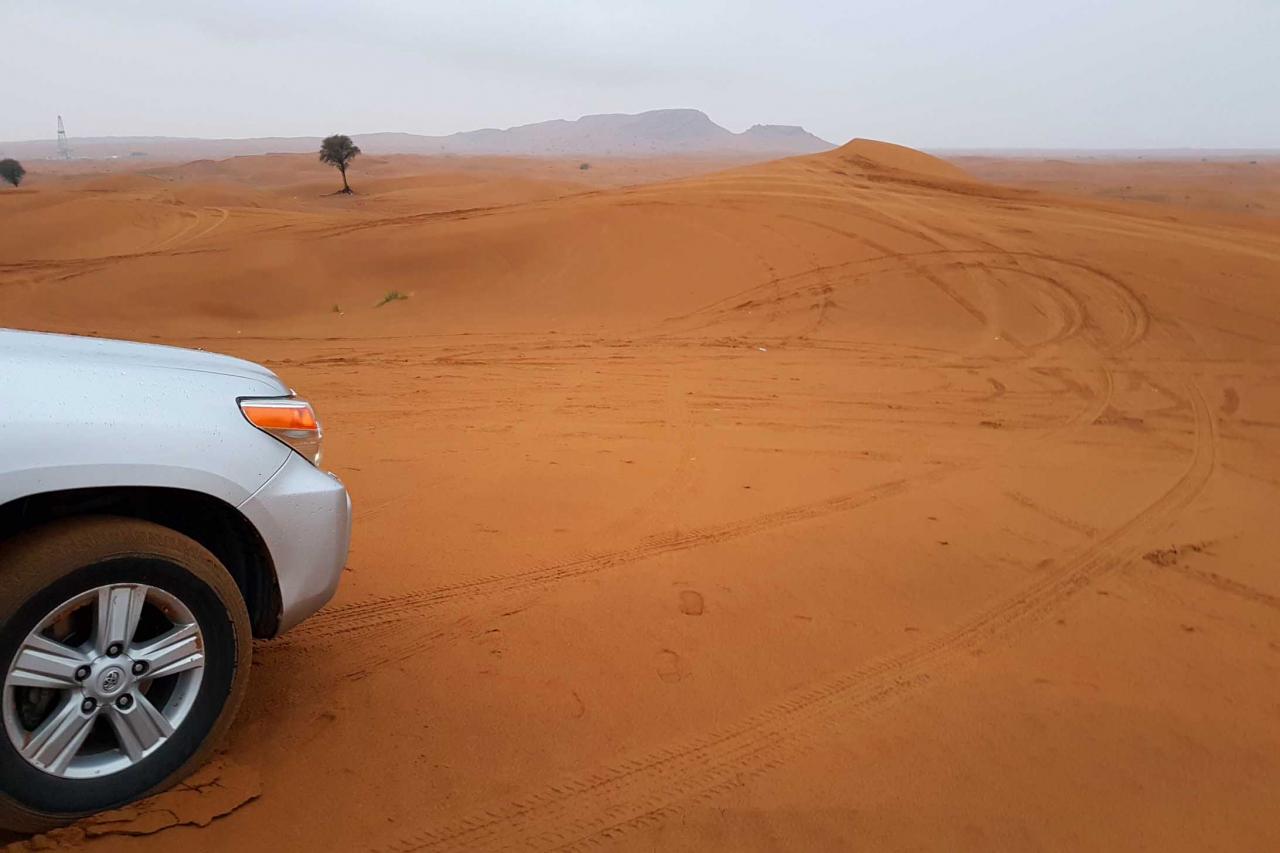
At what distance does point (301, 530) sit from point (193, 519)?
0.37 m

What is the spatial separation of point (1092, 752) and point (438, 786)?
2318 mm

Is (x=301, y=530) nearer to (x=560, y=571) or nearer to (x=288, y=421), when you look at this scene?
(x=288, y=421)

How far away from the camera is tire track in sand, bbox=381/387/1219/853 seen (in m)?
2.40

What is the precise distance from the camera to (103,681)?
2.19 m

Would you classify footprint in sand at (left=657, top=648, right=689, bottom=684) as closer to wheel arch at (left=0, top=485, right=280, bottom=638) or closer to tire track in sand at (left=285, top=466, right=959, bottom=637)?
tire track in sand at (left=285, top=466, right=959, bottom=637)

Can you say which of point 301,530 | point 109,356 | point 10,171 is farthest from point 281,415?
point 10,171

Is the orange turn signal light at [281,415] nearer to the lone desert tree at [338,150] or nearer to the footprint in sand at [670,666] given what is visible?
the footprint in sand at [670,666]

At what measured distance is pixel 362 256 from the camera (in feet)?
51.1

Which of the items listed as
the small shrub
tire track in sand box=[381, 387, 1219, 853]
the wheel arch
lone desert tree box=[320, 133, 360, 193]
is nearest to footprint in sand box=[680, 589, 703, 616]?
tire track in sand box=[381, 387, 1219, 853]

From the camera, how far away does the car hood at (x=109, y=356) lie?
2.35m

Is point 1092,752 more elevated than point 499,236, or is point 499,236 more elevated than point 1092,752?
point 499,236

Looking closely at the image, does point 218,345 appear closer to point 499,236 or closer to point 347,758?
point 499,236

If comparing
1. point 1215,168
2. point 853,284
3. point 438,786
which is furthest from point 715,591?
point 1215,168

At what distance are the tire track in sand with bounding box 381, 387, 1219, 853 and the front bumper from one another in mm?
851
